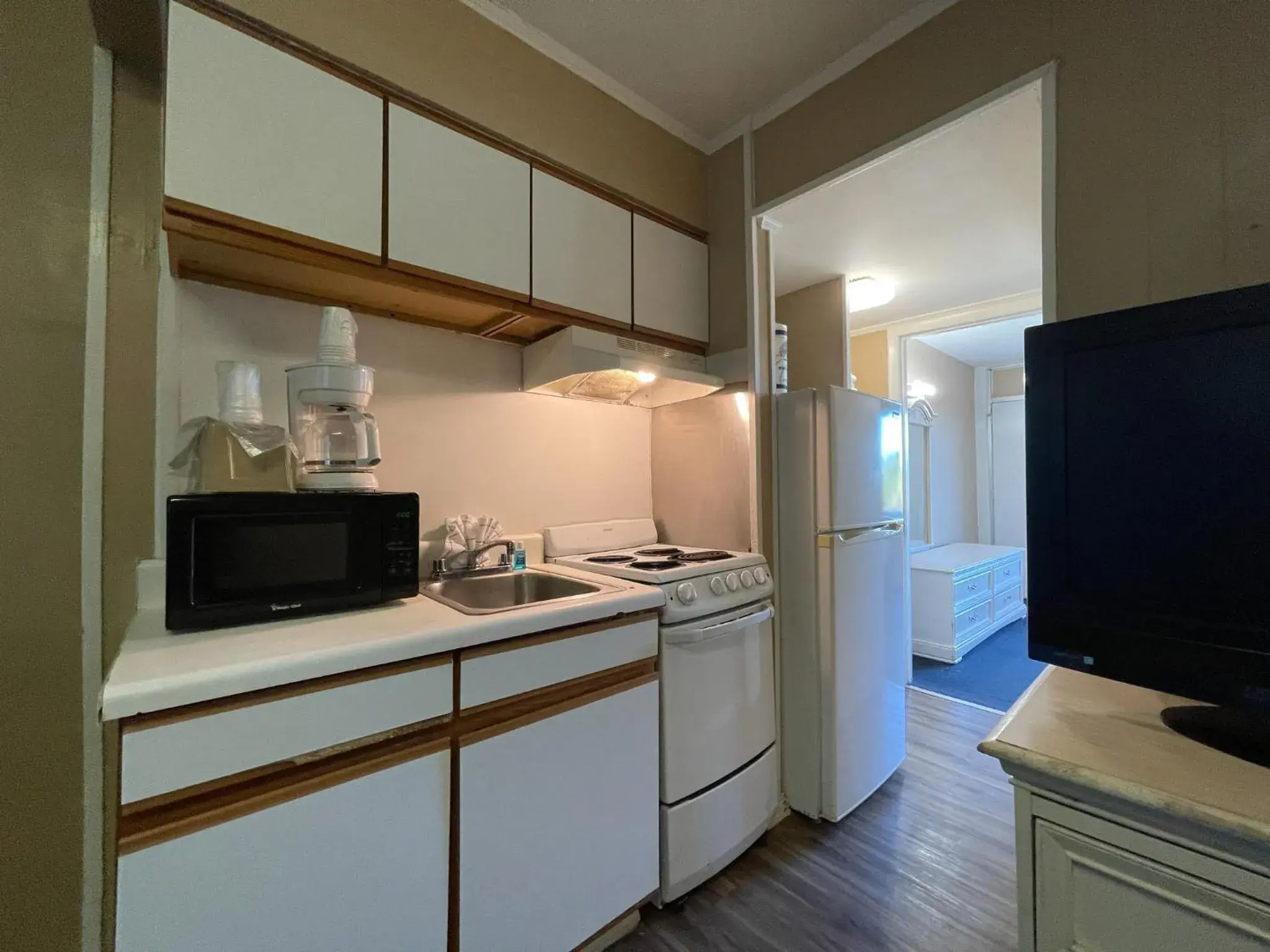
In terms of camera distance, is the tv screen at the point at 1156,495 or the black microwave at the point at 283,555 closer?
the tv screen at the point at 1156,495

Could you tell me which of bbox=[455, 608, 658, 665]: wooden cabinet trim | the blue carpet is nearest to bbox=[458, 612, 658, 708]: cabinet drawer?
bbox=[455, 608, 658, 665]: wooden cabinet trim

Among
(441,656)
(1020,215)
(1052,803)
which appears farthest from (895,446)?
(441,656)

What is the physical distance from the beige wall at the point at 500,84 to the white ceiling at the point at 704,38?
68 mm

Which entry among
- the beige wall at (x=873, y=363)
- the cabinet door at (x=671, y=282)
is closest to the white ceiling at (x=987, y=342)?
the beige wall at (x=873, y=363)

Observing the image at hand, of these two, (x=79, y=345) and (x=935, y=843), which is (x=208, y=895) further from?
(x=935, y=843)

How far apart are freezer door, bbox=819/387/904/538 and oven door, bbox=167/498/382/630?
153 centimetres

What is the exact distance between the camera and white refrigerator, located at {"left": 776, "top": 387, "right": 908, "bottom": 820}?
1.88 meters

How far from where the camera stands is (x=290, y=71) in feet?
3.86

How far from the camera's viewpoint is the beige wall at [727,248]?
2059mm

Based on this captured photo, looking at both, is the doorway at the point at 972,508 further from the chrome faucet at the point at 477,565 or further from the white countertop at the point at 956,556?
the chrome faucet at the point at 477,565

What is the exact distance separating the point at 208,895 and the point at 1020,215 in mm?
3307

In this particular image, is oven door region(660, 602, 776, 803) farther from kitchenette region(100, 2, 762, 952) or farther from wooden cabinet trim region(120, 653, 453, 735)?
wooden cabinet trim region(120, 653, 453, 735)

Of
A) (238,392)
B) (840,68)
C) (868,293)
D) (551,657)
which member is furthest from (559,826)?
(868,293)

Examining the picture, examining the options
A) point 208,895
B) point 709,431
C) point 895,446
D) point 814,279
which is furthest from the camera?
point 814,279
